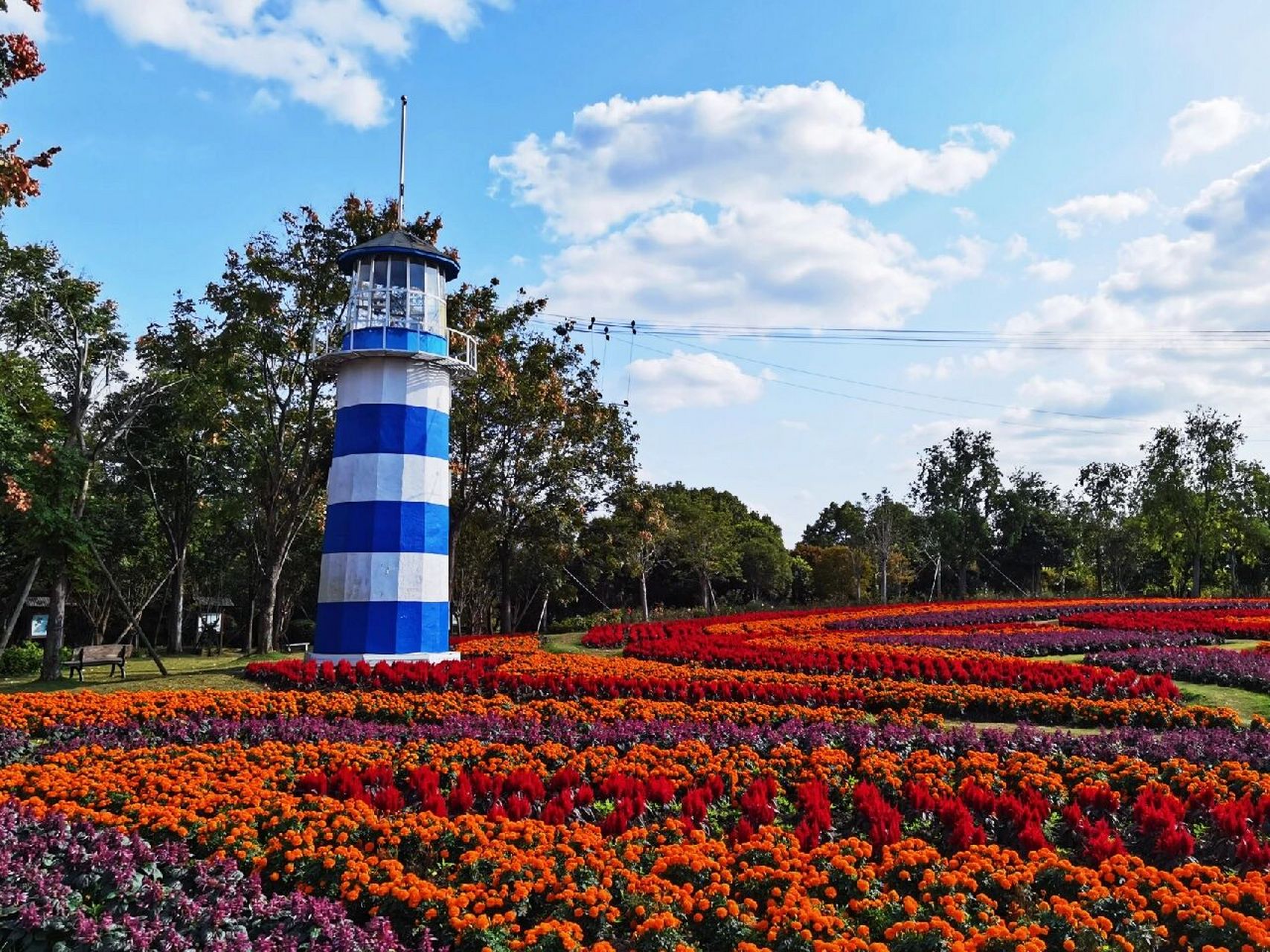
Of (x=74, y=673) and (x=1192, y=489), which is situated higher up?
(x=1192, y=489)

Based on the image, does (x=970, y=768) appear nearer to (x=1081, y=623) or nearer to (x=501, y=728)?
(x=501, y=728)

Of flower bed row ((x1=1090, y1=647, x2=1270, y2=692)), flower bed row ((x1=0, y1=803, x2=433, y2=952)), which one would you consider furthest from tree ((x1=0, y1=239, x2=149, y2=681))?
flower bed row ((x1=1090, y1=647, x2=1270, y2=692))

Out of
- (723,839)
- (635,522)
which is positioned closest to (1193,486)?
(635,522)

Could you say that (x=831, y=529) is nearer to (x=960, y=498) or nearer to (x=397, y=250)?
(x=960, y=498)

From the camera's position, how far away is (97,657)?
1647 centimetres

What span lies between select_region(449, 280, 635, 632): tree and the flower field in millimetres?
13730

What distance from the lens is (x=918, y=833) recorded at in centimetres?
696

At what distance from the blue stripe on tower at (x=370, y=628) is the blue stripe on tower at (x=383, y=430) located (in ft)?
9.12

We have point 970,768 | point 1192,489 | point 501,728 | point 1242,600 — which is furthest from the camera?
point 1192,489

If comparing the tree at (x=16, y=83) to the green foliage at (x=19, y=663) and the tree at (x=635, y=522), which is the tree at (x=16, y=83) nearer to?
the green foliage at (x=19, y=663)

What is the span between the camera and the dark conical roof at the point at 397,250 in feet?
59.0

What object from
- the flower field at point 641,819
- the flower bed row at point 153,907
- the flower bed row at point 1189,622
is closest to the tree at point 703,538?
the flower bed row at point 1189,622

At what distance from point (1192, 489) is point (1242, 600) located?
12062 millimetres

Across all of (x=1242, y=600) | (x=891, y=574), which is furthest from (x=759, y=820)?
(x=891, y=574)
